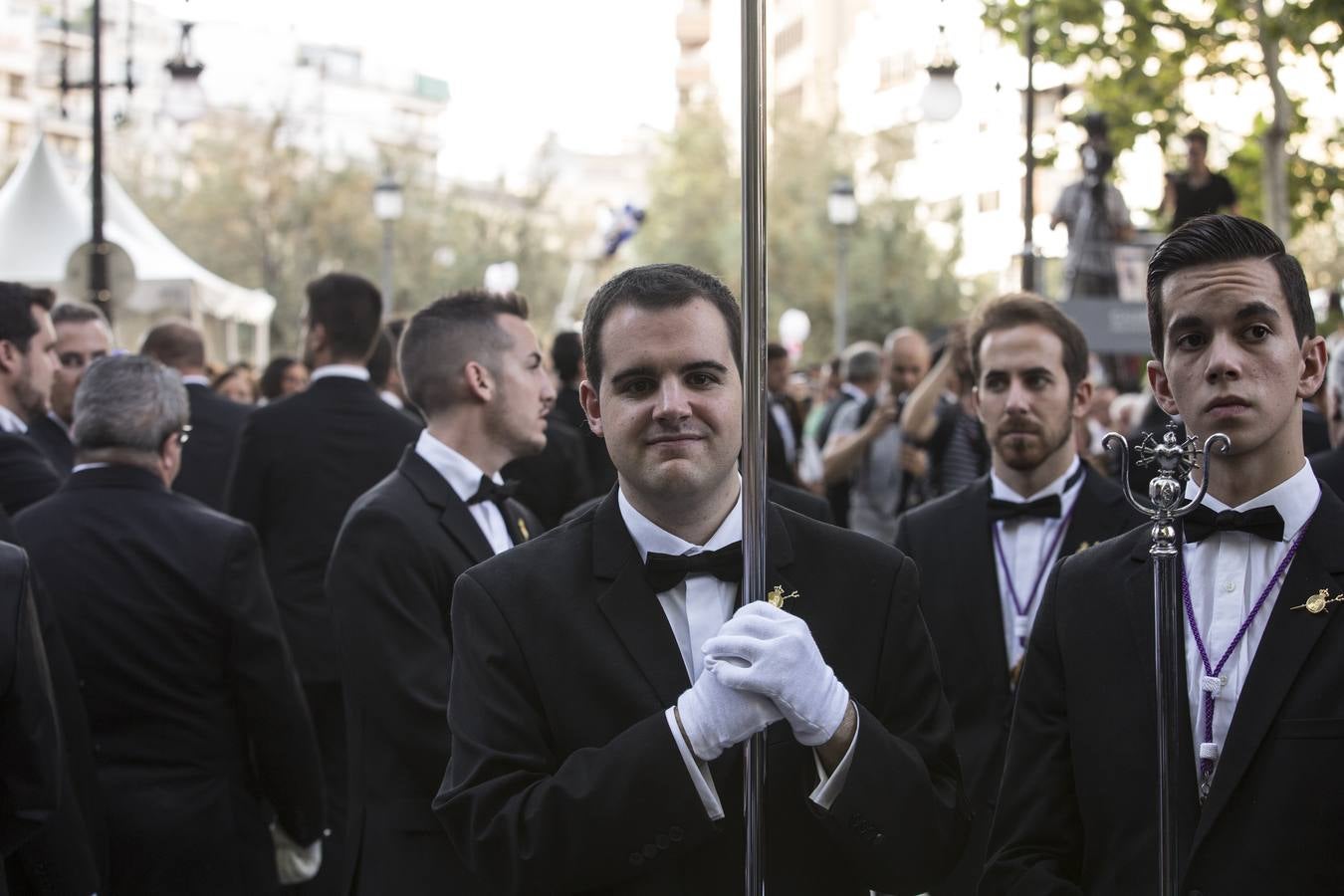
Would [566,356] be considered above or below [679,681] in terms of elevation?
above

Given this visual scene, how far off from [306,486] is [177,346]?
2.80 meters

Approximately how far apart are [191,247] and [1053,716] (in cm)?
4198

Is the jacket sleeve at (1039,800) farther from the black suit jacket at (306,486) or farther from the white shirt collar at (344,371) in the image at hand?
the white shirt collar at (344,371)

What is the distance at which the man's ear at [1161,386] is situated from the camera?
321 cm

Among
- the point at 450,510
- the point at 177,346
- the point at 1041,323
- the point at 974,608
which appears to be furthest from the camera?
the point at 177,346

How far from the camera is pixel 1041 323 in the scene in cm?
526

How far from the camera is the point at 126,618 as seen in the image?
4.89 m

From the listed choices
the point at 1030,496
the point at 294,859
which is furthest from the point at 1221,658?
the point at 294,859

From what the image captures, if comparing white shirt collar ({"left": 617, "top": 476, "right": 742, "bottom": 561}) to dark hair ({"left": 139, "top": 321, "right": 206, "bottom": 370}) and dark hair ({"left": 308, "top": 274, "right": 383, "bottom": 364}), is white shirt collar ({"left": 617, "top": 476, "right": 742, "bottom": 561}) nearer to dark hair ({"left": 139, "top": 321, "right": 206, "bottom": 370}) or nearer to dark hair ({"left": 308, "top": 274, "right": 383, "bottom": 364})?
dark hair ({"left": 308, "top": 274, "right": 383, "bottom": 364})

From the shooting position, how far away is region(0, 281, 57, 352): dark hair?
6176mm

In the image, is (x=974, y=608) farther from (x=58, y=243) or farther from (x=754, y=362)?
(x=58, y=243)

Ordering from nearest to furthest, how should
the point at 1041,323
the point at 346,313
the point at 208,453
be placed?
the point at 1041,323
the point at 346,313
the point at 208,453

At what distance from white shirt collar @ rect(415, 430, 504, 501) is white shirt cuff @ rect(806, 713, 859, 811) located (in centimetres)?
218

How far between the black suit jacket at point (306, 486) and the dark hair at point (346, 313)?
294mm
